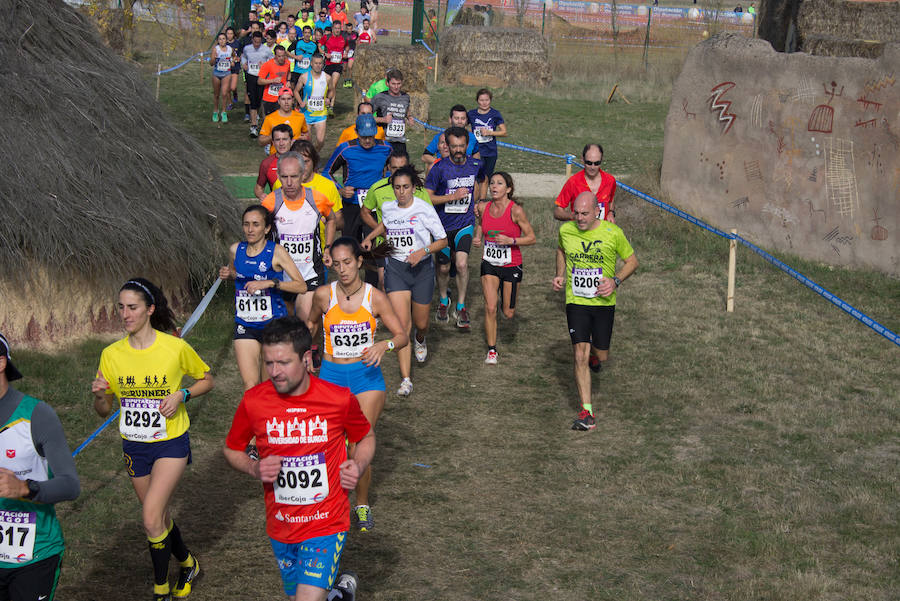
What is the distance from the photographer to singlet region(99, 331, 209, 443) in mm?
5984

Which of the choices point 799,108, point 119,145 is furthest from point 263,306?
point 799,108

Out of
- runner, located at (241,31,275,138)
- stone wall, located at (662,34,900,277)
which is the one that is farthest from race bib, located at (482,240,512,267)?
runner, located at (241,31,275,138)

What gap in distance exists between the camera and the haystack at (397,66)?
23.7 meters

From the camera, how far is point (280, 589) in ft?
21.2

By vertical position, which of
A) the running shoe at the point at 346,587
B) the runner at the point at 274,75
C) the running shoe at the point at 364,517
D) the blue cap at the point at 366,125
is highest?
the runner at the point at 274,75

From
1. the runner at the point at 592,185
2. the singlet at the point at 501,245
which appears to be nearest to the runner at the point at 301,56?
the runner at the point at 592,185

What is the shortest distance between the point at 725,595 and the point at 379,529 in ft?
7.72

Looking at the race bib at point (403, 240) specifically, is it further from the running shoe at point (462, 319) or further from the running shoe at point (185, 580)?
the running shoe at point (185, 580)

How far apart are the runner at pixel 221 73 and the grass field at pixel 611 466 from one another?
463 inches

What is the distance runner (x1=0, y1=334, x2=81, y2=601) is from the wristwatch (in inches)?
2.9

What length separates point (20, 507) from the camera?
191 inches

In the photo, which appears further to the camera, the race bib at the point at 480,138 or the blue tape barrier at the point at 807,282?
the race bib at the point at 480,138

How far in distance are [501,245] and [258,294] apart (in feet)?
10.8

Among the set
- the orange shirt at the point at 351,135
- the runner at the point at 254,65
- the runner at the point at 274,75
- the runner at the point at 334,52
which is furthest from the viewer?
the runner at the point at 334,52
